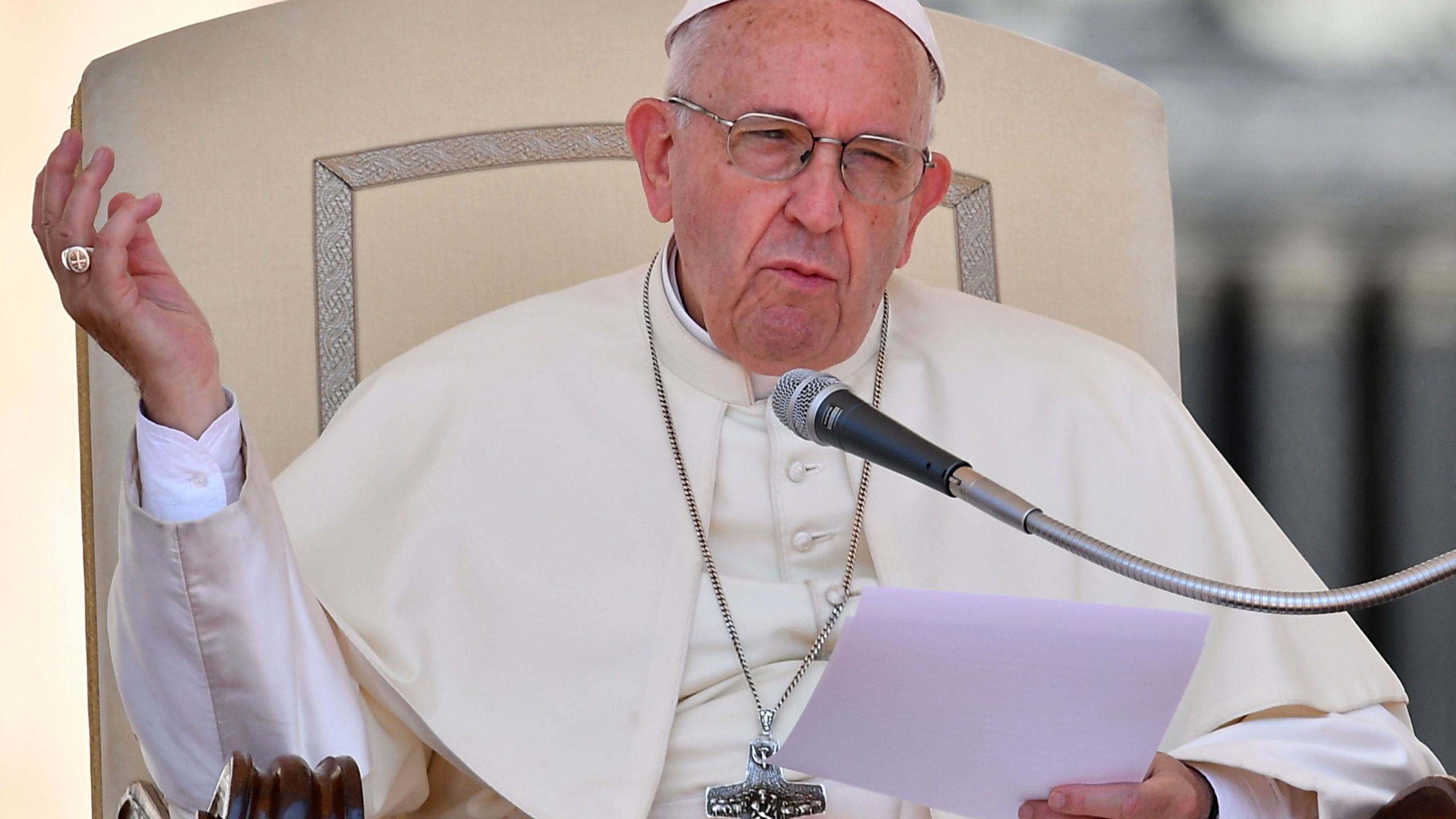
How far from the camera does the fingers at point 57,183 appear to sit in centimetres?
162

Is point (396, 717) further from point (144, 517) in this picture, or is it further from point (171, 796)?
point (144, 517)

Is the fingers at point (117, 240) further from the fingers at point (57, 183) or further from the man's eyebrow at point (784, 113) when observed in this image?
the man's eyebrow at point (784, 113)

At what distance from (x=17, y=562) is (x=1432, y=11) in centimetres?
428

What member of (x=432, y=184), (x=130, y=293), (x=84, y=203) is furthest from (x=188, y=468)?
(x=432, y=184)

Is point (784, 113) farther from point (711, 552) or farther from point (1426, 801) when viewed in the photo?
point (1426, 801)

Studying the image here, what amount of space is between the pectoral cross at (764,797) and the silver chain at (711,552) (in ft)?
0.24

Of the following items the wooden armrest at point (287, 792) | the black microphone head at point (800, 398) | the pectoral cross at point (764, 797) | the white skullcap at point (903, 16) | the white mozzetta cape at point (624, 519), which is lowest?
the pectoral cross at point (764, 797)

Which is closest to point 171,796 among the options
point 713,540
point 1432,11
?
point 713,540

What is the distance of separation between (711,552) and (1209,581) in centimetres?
104

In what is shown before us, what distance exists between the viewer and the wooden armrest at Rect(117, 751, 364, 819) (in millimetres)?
1501

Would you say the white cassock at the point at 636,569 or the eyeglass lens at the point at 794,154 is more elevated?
the eyeglass lens at the point at 794,154

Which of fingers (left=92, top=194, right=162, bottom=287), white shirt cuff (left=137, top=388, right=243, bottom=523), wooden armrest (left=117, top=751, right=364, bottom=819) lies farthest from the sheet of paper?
fingers (left=92, top=194, right=162, bottom=287)

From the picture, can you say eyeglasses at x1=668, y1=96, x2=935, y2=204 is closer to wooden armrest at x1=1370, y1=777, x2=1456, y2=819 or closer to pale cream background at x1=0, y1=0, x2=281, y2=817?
wooden armrest at x1=1370, y1=777, x2=1456, y2=819

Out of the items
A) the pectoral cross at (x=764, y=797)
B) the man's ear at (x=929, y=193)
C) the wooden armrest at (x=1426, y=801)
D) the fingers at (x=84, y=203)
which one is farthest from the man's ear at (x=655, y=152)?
the wooden armrest at (x=1426, y=801)
